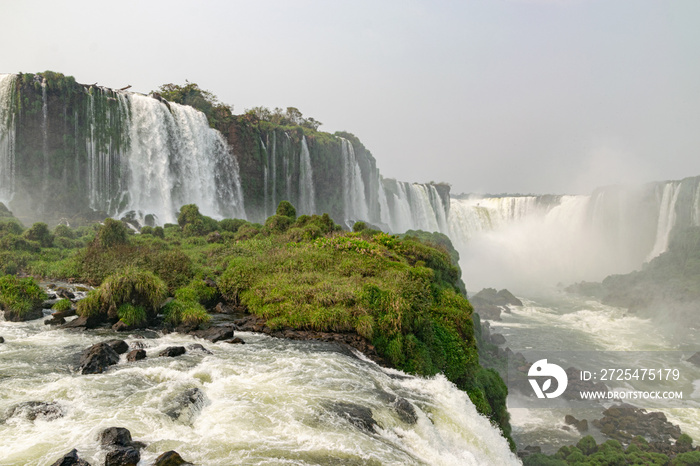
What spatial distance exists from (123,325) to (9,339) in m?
2.31

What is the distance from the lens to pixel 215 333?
10781 mm

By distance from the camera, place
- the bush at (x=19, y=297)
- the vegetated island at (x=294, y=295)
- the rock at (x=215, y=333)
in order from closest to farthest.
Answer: the rock at (x=215, y=333) → the vegetated island at (x=294, y=295) → the bush at (x=19, y=297)

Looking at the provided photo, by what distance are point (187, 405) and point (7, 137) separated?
114ft

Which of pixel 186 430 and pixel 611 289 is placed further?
pixel 611 289

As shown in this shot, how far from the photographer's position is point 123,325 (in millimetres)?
10875

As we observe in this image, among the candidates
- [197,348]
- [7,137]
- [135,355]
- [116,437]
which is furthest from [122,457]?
[7,137]

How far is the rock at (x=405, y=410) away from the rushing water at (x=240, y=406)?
0.10 meters

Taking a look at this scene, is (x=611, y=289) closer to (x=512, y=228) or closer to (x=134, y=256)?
(x=512, y=228)

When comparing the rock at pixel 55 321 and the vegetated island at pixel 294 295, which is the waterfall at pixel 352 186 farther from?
the rock at pixel 55 321

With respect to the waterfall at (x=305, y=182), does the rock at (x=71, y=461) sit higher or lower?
lower

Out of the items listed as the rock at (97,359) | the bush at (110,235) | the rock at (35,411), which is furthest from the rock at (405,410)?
the bush at (110,235)

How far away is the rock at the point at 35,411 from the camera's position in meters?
5.98

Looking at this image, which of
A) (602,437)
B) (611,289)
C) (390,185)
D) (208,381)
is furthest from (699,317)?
(390,185)

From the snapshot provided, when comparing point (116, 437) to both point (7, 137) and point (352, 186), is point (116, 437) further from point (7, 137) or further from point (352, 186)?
point (352, 186)
